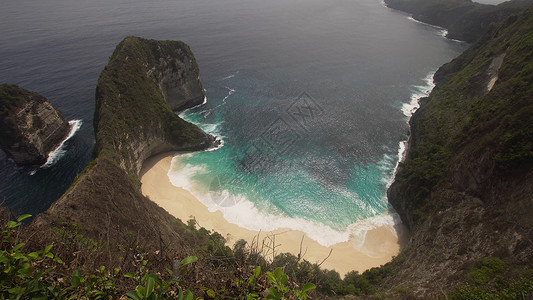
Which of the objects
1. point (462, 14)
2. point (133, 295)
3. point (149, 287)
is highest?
point (462, 14)

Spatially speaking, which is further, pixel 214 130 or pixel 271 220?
pixel 214 130

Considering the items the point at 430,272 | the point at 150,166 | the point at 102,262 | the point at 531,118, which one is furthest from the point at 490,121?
the point at 150,166

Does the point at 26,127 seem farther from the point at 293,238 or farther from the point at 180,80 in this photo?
the point at 293,238

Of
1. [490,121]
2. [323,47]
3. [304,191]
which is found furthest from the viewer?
[323,47]

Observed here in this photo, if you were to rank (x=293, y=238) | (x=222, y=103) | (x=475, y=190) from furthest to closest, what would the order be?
(x=222, y=103)
(x=293, y=238)
(x=475, y=190)

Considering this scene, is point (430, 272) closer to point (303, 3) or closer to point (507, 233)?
point (507, 233)

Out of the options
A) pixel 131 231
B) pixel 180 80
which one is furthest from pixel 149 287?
pixel 180 80

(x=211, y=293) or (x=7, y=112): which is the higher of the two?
(x=211, y=293)

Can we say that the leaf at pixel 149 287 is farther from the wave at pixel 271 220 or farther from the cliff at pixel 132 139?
the wave at pixel 271 220
